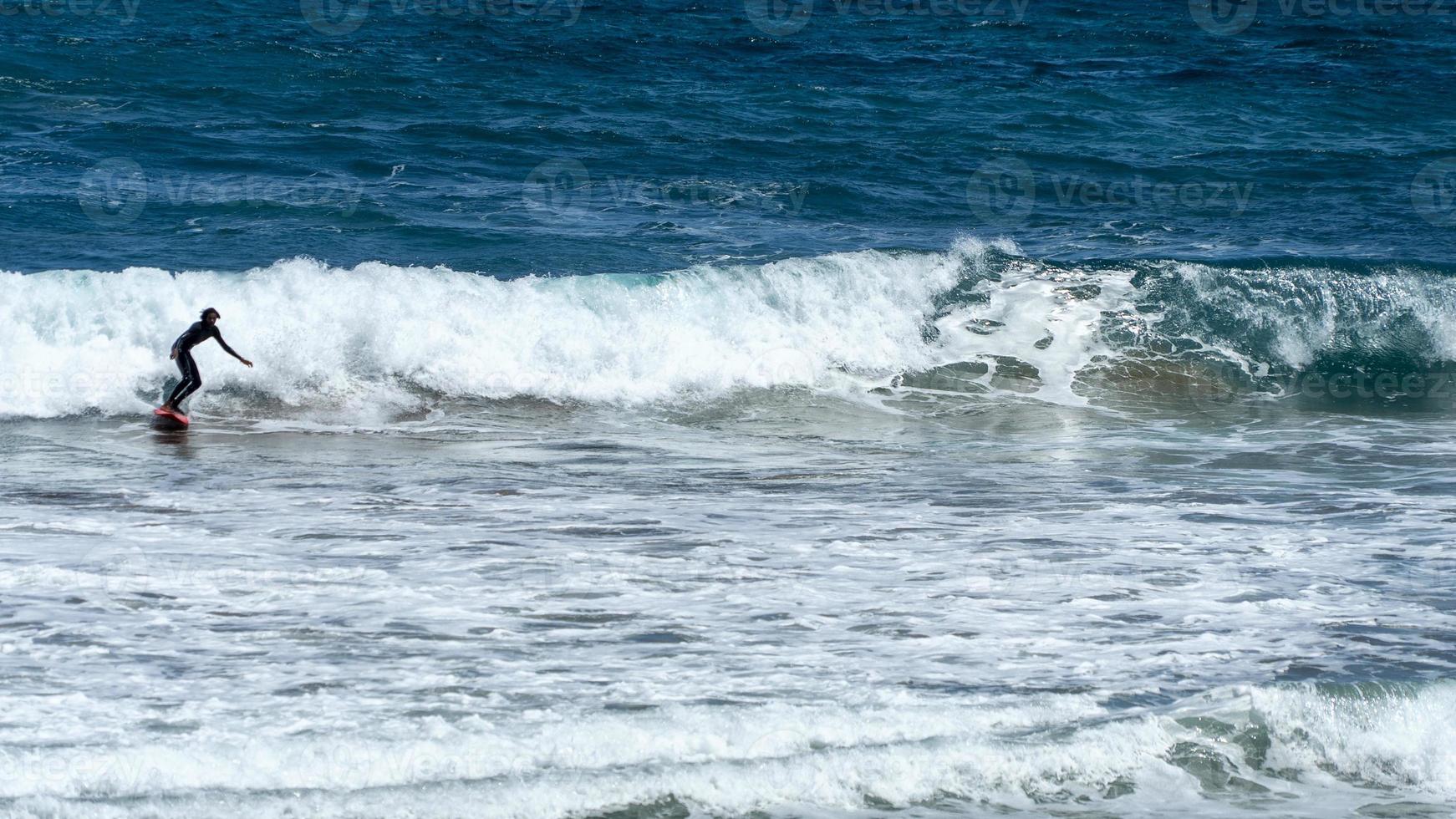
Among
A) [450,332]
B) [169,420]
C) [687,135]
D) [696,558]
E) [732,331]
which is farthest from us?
[687,135]

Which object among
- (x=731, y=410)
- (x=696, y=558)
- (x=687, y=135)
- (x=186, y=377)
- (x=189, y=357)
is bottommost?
(x=731, y=410)

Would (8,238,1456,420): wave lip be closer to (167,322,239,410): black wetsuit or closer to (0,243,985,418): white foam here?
(0,243,985,418): white foam

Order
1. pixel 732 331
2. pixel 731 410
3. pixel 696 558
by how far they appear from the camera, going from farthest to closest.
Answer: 1. pixel 732 331
2. pixel 731 410
3. pixel 696 558

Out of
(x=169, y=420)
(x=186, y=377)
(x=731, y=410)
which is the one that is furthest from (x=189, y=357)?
(x=731, y=410)

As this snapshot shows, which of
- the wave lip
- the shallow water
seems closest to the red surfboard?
the wave lip

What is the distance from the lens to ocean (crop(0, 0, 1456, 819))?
543 cm

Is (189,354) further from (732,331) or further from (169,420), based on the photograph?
(732,331)

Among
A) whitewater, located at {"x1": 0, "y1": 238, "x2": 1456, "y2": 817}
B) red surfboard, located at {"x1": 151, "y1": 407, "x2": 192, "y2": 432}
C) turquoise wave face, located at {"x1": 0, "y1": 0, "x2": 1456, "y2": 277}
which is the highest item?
turquoise wave face, located at {"x1": 0, "y1": 0, "x2": 1456, "y2": 277}

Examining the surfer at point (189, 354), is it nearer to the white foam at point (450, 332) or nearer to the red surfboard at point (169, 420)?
the red surfboard at point (169, 420)

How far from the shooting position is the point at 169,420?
1159cm

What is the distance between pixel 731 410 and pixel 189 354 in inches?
176

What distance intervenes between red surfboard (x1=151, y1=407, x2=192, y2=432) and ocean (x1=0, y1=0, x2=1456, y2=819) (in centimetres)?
11

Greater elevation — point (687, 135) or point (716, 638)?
point (687, 135)

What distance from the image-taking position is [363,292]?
1412 centimetres
